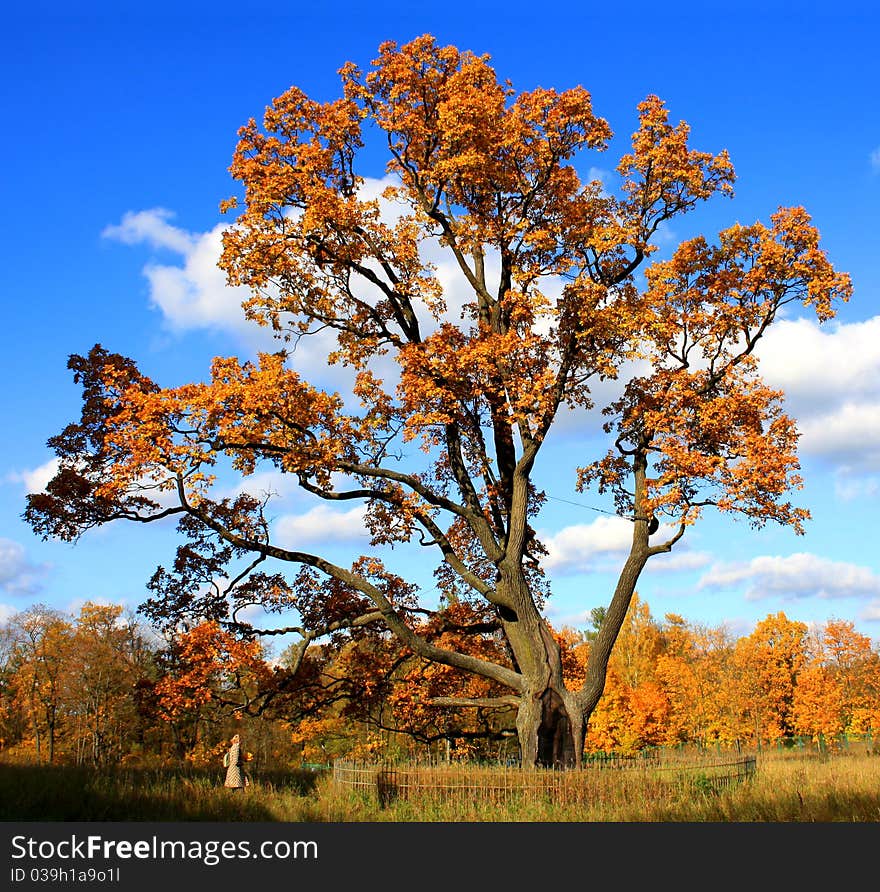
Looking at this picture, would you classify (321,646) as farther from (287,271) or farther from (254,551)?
(287,271)

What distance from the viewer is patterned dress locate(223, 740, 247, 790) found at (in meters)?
15.5

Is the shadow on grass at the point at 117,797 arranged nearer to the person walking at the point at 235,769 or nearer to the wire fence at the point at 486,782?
the person walking at the point at 235,769

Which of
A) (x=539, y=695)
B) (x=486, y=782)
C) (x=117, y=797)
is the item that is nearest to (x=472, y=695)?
(x=539, y=695)

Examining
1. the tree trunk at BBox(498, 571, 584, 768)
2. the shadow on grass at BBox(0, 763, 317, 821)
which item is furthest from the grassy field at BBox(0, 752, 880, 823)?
the tree trunk at BBox(498, 571, 584, 768)

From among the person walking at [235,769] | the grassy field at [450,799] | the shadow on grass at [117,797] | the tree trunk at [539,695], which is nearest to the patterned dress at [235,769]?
the person walking at [235,769]

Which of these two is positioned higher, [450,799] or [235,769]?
[235,769]

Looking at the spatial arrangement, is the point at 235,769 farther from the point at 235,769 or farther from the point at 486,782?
the point at 486,782

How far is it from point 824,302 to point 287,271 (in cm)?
1244

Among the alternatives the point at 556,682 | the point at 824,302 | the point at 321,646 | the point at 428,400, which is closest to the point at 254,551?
the point at 321,646

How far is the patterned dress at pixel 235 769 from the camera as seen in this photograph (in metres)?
15.5

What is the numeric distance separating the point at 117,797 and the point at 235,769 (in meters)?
2.86

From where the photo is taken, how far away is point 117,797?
13.2 metres

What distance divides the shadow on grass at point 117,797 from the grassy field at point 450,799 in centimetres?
2

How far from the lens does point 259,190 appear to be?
1920 centimetres
